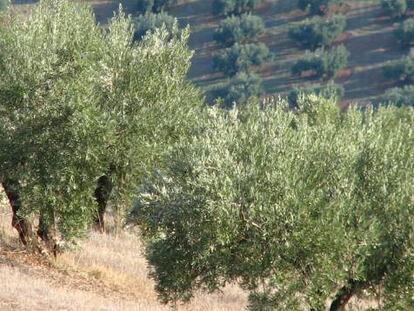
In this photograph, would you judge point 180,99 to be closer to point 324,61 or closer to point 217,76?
point 324,61

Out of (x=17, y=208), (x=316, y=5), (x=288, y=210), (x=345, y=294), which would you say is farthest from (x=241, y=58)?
(x=288, y=210)

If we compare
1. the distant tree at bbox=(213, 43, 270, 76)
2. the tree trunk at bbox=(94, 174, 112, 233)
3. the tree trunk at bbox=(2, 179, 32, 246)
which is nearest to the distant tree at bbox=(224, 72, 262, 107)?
the distant tree at bbox=(213, 43, 270, 76)

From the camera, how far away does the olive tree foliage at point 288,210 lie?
933 inches

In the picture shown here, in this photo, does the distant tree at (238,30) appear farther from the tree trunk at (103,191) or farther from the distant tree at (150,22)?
the tree trunk at (103,191)

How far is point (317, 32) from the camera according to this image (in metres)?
158

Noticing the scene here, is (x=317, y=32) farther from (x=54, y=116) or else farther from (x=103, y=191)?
(x=54, y=116)

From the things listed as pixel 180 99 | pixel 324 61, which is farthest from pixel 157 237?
pixel 324 61

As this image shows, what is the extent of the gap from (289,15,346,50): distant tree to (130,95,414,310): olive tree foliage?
134293 millimetres

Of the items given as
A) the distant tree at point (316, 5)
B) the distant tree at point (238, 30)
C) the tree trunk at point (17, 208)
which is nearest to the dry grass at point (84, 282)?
the tree trunk at point (17, 208)

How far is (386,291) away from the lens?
78.7 feet

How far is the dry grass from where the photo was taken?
28641 mm

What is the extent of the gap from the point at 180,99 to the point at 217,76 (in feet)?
391

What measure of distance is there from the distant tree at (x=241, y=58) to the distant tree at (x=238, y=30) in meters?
7.27

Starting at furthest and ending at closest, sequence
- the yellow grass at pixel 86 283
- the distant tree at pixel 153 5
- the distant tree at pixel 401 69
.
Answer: the distant tree at pixel 153 5 < the distant tree at pixel 401 69 < the yellow grass at pixel 86 283
